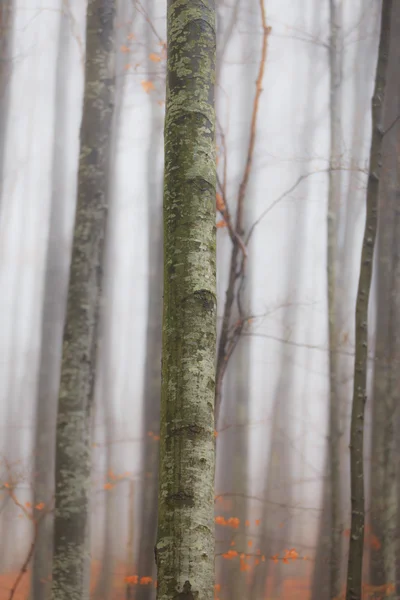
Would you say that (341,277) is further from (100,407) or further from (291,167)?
(100,407)

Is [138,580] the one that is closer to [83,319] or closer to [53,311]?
[53,311]

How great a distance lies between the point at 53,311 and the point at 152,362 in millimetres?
1282

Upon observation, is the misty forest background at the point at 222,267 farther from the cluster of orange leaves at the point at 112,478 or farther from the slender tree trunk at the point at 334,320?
the slender tree trunk at the point at 334,320

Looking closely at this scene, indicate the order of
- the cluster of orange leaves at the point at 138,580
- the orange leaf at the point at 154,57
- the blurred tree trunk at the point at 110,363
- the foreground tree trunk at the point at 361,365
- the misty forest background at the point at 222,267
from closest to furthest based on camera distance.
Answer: the foreground tree trunk at the point at 361,365
the cluster of orange leaves at the point at 138,580
the orange leaf at the point at 154,57
the misty forest background at the point at 222,267
the blurred tree trunk at the point at 110,363

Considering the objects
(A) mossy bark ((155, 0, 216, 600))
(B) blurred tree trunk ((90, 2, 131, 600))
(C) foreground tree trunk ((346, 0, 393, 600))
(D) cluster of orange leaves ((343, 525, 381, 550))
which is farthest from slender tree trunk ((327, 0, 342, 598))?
(A) mossy bark ((155, 0, 216, 600))

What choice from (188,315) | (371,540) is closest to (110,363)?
(371,540)

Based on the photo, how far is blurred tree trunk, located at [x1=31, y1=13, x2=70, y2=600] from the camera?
5.53 m

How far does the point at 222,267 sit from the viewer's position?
20.5 ft

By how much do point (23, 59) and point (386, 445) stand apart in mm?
5419

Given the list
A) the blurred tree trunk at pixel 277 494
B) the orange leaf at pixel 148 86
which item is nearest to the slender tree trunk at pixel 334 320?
the blurred tree trunk at pixel 277 494

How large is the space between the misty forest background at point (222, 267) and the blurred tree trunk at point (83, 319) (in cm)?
171

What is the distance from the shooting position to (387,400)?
169 inches

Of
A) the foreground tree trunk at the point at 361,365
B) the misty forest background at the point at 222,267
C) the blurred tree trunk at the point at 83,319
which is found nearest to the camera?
the foreground tree trunk at the point at 361,365

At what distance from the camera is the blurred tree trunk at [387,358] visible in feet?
13.1
